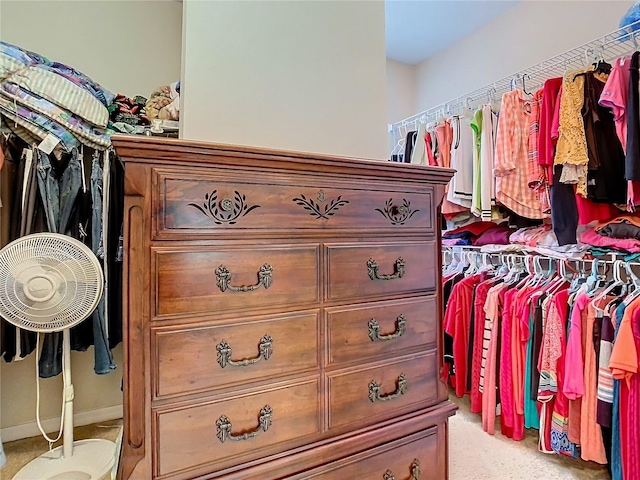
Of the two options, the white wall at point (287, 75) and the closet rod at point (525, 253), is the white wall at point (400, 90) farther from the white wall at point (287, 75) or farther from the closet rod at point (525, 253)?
the white wall at point (287, 75)

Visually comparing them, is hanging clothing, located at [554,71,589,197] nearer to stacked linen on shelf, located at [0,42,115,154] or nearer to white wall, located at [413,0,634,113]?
white wall, located at [413,0,634,113]

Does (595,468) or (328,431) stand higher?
(328,431)

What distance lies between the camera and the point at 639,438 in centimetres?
139

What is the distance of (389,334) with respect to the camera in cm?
106

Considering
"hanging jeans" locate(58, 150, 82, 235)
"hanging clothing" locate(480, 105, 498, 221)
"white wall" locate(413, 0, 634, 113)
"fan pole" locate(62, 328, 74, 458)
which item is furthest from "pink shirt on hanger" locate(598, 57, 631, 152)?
"fan pole" locate(62, 328, 74, 458)

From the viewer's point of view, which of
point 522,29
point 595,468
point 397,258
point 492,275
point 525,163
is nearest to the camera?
point 397,258

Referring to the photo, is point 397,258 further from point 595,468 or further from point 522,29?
point 522,29

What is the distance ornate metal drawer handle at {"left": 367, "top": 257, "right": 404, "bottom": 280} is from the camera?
3.39ft

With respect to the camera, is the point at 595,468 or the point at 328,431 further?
the point at 595,468

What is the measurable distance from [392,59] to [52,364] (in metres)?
3.29

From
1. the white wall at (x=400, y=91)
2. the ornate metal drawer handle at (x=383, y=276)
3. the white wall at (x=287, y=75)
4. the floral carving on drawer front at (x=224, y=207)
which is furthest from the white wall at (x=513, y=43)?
the floral carving on drawer front at (x=224, y=207)

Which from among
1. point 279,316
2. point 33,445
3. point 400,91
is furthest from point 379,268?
point 400,91

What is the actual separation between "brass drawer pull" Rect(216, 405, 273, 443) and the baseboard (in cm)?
166

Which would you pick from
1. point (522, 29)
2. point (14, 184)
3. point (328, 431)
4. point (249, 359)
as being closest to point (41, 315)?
point (14, 184)
